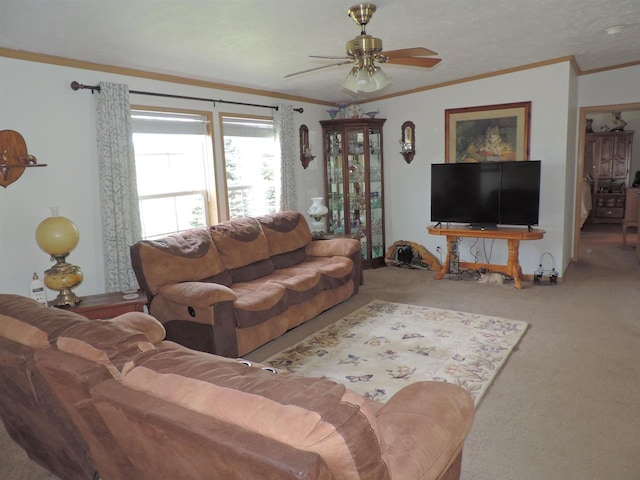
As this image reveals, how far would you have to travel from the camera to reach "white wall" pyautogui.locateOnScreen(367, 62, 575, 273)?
16.8 ft

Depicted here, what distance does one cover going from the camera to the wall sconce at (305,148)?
5.87 m

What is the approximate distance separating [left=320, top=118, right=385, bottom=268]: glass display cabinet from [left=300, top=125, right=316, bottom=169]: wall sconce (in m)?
0.37

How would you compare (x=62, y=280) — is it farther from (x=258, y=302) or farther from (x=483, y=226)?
(x=483, y=226)

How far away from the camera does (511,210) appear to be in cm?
516

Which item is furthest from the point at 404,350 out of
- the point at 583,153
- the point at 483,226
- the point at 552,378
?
the point at 583,153

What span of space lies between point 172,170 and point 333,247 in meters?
1.84

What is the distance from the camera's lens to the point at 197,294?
326 cm

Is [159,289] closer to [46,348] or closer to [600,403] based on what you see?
[46,348]

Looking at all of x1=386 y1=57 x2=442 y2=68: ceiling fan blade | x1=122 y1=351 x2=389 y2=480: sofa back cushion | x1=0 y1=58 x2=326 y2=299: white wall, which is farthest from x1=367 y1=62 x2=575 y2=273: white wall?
x1=122 y1=351 x2=389 y2=480: sofa back cushion

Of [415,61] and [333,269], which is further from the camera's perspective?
[333,269]

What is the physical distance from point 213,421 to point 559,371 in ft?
9.08

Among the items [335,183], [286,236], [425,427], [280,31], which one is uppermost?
[280,31]

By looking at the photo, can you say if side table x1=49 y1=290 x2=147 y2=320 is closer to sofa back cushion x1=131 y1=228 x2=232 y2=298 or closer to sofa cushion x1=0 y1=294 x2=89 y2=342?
Answer: sofa back cushion x1=131 y1=228 x2=232 y2=298

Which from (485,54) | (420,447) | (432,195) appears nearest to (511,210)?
(432,195)
